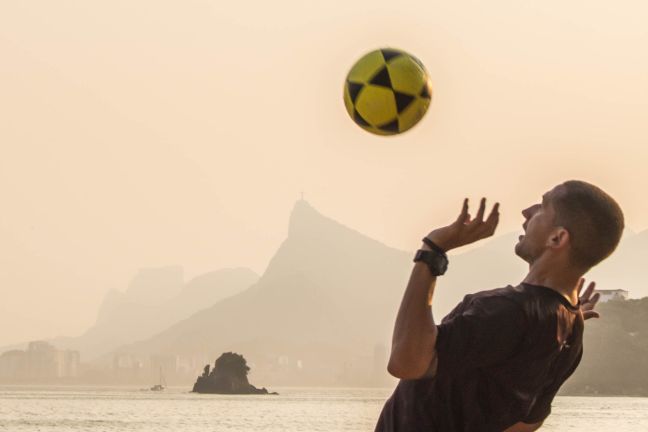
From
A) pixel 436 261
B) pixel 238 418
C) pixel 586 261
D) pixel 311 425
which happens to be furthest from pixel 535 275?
pixel 238 418

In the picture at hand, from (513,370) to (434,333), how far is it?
0.58 m

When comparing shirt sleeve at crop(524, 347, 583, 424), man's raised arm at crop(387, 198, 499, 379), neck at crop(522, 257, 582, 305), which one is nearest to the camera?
man's raised arm at crop(387, 198, 499, 379)

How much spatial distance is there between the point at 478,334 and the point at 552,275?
62 centimetres

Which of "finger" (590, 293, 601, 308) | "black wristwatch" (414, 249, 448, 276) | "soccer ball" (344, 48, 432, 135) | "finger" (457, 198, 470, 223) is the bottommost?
"black wristwatch" (414, 249, 448, 276)

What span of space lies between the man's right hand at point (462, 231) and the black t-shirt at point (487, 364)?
0.28 m

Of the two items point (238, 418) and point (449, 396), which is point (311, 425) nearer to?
point (238, 418)

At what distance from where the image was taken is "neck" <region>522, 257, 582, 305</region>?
5883mm

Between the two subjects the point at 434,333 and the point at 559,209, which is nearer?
the point at 434,333

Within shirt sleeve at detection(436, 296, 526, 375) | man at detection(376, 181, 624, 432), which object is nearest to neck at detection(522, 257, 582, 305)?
man at detection(376, 181, 624, 432)

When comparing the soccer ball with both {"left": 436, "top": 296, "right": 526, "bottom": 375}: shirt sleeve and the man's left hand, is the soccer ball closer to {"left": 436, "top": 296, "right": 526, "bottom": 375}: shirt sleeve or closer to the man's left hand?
the man's left hand

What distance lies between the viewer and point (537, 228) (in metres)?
5.80

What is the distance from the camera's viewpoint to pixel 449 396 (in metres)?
5.62

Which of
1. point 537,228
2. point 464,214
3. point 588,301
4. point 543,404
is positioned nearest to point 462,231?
point 464,214

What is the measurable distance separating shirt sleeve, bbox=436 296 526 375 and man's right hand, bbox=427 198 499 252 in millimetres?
284
